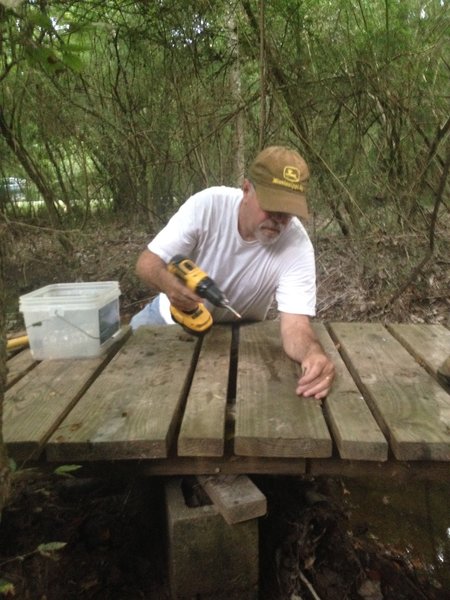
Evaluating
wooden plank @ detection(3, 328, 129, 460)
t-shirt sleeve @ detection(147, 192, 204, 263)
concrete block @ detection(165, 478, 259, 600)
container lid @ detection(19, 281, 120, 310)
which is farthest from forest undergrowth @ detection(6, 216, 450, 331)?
concrete block @ detection(165, 478, 259, 600)

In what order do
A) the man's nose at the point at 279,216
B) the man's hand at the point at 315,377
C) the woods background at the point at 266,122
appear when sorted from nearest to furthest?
the man's hand at the point at 315,377 < the man's nose at the point at 279,216 < the woods background at the point at 266,122

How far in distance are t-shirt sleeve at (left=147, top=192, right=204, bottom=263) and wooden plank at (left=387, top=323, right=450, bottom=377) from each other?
118cm

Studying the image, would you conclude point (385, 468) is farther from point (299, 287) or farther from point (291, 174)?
point (291, 174)

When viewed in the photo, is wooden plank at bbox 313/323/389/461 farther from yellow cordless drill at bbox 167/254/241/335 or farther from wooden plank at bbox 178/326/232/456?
yellow cordless drill at bbox 167/254/241/335

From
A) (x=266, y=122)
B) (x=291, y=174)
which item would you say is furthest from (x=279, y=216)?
(x=266, y=122)

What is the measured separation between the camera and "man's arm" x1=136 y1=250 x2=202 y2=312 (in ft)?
7.51

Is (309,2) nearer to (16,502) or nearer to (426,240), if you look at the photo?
(426,240)

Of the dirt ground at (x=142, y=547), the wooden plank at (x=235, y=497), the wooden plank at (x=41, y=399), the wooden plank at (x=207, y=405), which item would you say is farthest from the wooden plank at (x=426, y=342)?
the wooden plank at (x=41, y=399)

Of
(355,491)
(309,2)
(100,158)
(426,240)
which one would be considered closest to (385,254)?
(426,240)

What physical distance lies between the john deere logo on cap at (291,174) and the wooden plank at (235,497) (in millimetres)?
1324

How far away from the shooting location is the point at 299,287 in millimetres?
2494

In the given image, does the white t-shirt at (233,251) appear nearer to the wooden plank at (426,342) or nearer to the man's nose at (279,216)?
the man's nose at (279,216)

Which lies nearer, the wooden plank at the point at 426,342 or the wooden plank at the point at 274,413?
the wooden plank at the point at 274,413

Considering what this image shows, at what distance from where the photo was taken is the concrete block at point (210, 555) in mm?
1502
